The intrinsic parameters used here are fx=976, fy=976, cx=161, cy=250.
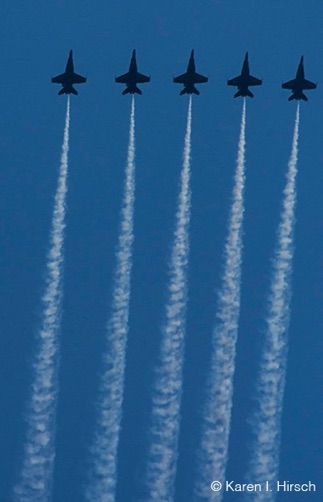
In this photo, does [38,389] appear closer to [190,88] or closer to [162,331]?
[162,331]

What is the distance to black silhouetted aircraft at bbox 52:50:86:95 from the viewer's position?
28.2 m

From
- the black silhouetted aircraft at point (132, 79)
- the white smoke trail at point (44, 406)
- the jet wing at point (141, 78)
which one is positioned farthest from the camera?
the jet wing at point (141, 78)

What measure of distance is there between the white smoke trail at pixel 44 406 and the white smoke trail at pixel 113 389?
4.00 feet

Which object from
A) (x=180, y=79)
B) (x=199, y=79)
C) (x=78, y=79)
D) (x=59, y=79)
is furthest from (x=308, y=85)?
(x=59, y=79)

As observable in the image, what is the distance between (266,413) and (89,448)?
4852mm

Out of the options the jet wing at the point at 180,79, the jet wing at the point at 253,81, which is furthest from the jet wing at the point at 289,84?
the jet wing at the point at 180,79

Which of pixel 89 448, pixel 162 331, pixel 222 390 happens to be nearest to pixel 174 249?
pixel 162 331

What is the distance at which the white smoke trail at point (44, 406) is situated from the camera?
85.0ft

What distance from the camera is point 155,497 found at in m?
25.9

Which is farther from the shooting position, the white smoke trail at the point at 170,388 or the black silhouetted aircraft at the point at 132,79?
the black silhouetted aircraft at the point at 132,79

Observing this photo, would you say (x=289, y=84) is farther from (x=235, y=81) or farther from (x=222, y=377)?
(x=222, y=377)

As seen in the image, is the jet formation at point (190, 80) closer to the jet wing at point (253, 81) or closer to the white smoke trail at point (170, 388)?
the jet wing at point (253, 81)

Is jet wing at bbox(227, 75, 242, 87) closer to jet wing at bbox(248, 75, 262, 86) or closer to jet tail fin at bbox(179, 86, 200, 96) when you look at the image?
jet wing at bbox(248, 75, 262, 86)

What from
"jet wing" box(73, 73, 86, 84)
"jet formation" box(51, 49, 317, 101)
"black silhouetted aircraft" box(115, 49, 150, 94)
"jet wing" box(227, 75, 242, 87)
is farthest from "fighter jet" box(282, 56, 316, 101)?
"jet wing" box(73, 73, 86, 84)
